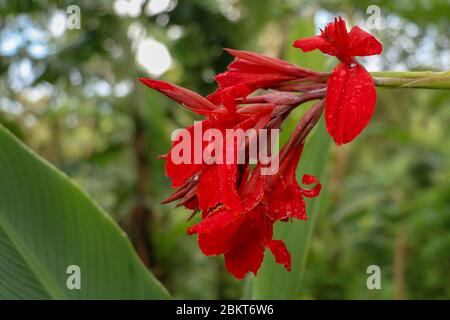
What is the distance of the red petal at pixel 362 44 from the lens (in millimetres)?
544

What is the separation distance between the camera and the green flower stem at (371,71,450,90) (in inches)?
20.4

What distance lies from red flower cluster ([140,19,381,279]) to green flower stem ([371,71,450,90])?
0.06 feet

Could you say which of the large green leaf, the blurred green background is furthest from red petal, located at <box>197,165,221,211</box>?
the blurred green background

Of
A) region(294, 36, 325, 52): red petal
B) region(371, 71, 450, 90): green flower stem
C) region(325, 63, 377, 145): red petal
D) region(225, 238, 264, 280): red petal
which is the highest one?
region(294, 36, 325, 52): red petal

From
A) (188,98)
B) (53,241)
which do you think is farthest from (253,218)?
(53,241)

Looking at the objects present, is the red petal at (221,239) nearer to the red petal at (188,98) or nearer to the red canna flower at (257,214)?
the red canna flower at (257,214)

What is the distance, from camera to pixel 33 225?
2.91ft

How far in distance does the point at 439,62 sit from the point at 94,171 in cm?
241

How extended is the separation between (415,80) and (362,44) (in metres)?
0.06

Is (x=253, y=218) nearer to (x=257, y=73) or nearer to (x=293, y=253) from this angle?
(x=257, y=73)

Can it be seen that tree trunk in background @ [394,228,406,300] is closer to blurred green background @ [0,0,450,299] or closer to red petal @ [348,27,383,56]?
blurred green background @ [0,0,450,299]

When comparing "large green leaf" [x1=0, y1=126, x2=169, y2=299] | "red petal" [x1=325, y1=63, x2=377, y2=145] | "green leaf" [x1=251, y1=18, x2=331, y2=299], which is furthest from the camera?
"green leaf" [x1=251, y1=18, x2=331, y2=299]

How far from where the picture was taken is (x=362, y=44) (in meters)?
0.55

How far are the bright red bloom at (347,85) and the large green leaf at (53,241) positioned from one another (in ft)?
1.54
